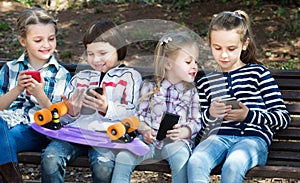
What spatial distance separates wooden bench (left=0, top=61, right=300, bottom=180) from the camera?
135 inches

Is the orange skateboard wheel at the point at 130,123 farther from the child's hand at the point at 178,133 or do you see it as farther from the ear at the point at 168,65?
the ear at the point at 168,65

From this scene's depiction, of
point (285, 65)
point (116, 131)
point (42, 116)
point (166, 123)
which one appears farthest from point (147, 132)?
point (285, 65)

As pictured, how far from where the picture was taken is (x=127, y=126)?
3.43 meters

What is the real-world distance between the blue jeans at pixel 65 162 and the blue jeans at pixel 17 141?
0.18 m

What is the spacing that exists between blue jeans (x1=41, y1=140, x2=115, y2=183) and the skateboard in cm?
5

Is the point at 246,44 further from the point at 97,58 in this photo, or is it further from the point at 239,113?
the point at 97,58

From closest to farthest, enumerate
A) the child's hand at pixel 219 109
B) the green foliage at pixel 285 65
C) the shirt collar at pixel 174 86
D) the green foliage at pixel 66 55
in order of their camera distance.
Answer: the child's hand at pixel 219 109, the shirt collar at pixel 174 86, the green foliage at pixel 285 65, the green foliage at pixel 66 55

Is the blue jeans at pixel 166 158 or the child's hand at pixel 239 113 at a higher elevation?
the child's hand at pixel 239 113

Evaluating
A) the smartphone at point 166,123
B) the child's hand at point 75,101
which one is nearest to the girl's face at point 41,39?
the child's hand at point 75,101

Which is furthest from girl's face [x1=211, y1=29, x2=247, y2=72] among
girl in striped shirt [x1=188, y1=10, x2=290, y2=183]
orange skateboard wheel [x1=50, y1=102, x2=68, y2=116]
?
orange skateboard wheel [x1=50, y1=102, x2=68, y2=116]

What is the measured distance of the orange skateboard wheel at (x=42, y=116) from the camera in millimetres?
3486

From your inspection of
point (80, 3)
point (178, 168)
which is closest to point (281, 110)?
point (178, 168)

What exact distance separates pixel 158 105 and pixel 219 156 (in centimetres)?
44

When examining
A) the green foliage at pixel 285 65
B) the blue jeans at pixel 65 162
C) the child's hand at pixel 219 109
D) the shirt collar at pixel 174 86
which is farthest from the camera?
the green foliage at pixel 285 65
